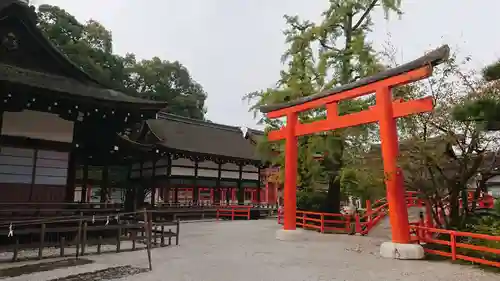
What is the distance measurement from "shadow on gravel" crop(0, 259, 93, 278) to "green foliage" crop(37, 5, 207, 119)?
25255mm

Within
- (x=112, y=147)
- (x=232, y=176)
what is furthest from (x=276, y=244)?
(x=232, y=176)

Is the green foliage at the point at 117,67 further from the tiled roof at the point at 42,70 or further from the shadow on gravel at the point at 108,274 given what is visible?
the shadow on gravel at the point at 108,274

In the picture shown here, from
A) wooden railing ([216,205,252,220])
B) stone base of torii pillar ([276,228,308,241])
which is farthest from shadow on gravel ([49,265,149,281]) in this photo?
wooden railing ([216,205,252,220])

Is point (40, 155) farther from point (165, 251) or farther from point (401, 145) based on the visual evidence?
point (401, 145)

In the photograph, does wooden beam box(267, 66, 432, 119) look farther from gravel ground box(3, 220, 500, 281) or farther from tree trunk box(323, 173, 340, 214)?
tree trunk box(323, 173, 340, 214)

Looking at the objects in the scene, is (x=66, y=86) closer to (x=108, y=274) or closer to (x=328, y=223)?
(x=108, y=274)

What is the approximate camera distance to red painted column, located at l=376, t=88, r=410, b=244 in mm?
9312

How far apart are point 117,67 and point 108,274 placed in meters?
38.9

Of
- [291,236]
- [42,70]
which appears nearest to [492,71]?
[291,236]

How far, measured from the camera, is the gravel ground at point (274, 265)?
6.82m

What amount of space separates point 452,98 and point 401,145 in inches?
74.4

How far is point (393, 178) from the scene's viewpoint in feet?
31.1

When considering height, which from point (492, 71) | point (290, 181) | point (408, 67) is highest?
point (408, 67)

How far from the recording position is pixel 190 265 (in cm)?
780
